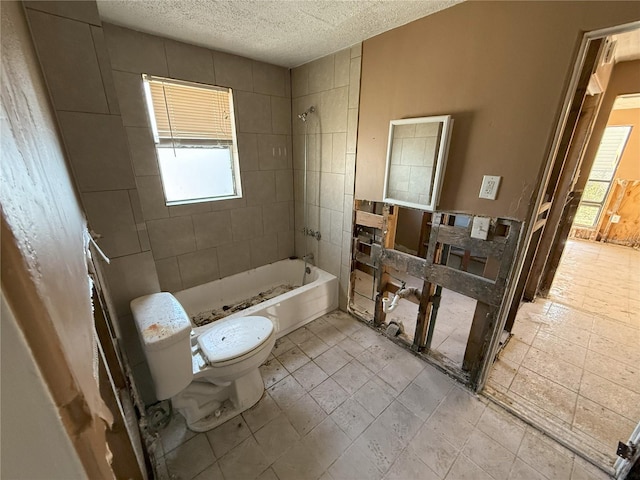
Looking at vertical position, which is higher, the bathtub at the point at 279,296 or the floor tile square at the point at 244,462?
the bathtub at the point at 279,296

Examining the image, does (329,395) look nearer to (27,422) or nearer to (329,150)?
(27,422)

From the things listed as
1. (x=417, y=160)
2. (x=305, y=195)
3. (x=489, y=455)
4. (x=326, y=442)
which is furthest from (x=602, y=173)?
(x=326, y=442)

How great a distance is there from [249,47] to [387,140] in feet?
4.10

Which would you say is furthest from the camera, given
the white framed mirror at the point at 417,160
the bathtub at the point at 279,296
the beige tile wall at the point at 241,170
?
the bathtub at the point at 279,296

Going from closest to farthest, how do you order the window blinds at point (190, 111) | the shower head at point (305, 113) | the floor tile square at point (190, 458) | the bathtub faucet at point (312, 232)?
the floor tile square at point (190, 458) → the window blinds at point (190, 111) → the shower head at point (305, 113) → the bathtub faucet at point (312, 232)

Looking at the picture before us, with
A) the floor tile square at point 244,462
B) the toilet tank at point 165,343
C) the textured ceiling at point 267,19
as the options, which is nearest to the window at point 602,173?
the textured ceiling at point 267,19

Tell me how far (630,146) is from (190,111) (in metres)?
6.27

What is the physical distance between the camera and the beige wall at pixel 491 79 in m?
1.15

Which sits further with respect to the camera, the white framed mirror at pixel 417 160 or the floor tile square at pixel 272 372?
the floor tile square at pixel 272 372

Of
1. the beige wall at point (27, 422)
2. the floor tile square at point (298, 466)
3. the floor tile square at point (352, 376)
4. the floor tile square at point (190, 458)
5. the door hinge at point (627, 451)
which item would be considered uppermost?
the beige wall at point (27, 422)

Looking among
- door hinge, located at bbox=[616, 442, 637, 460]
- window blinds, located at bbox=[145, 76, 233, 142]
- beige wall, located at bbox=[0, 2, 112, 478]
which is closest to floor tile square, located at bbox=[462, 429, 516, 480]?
door hinge, located at bbox=[616, 442, 637, 460]

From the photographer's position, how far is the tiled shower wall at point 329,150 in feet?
6.68

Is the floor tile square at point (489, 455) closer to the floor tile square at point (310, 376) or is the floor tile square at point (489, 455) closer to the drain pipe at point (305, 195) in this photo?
the floor tile square at point (310, 376)

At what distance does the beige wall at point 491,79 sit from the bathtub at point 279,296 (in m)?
→ 1.36
